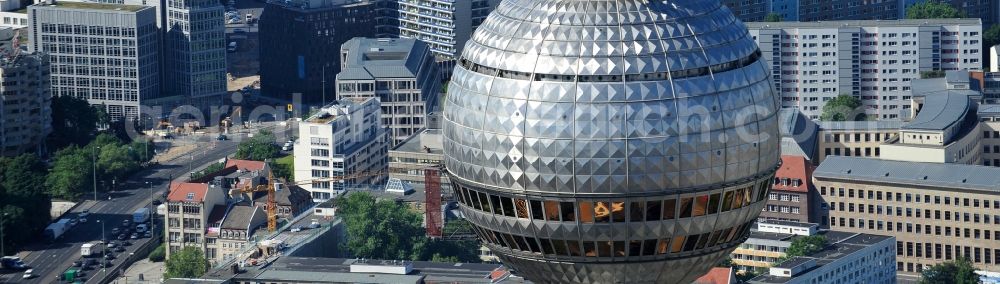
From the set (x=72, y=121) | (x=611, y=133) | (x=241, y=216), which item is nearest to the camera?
(x=611, y=133)

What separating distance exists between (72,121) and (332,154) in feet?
91.7

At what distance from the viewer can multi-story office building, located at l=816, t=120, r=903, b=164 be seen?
173375mm

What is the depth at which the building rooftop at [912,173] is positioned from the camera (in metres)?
157

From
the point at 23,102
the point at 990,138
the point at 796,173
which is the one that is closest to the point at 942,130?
the point at 990,138

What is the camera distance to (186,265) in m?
154

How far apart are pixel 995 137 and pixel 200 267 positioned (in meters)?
49.5

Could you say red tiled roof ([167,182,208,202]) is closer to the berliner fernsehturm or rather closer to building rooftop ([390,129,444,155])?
building rooftop ([390,129,444,155])

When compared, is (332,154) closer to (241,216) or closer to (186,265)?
(241,216)

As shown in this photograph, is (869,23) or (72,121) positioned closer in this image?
(72,121)

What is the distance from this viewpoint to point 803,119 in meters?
177

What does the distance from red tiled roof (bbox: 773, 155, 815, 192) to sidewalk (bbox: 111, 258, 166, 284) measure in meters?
34.0

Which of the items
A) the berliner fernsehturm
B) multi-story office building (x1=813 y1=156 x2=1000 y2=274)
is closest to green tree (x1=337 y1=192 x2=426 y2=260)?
multi-story office building (x1=813 y1=156 x2=1000 y2=274)

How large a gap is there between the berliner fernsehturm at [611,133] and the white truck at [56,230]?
344ft

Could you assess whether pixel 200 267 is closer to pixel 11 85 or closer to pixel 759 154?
pixel 11 85
